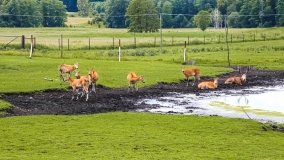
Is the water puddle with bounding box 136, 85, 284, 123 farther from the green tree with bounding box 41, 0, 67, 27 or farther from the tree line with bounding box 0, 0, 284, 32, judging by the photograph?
the green tree with bounding box 41, 0, 67, 27

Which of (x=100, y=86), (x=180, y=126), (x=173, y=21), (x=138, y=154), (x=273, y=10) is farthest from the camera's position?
(x=173, y=21)

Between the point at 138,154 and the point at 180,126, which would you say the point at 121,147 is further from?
the point at 180,126

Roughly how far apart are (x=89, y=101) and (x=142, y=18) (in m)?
105

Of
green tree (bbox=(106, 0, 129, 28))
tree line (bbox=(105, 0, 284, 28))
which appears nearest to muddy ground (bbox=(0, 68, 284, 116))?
tree line (bbox=(105, 0, 284, 28))

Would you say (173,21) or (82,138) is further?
(173,21)

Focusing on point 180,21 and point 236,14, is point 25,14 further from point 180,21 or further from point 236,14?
point 180,21

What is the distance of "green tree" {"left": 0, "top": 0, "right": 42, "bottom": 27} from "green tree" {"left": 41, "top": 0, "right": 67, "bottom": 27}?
631cm

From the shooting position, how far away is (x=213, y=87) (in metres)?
45.1

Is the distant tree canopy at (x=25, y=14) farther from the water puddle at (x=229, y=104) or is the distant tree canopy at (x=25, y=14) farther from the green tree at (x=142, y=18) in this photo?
the water puddle at (x=229, y=104)

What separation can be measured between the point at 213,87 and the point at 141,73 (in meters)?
8.30

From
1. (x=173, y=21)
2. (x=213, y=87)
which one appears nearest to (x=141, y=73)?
(x=213, y=87)

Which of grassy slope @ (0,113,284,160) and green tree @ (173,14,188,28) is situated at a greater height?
green tree @ (173,14,188,28)

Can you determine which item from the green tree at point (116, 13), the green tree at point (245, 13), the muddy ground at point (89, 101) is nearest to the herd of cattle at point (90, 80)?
the muddy ground at point (89, 101)

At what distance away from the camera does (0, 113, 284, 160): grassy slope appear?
21.1 m
